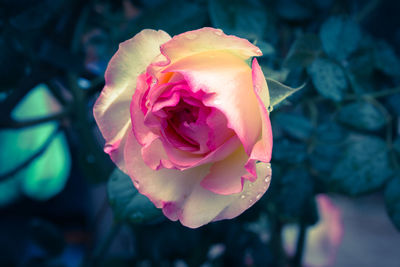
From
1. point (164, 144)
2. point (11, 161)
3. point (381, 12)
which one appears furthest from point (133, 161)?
point (11, 161)

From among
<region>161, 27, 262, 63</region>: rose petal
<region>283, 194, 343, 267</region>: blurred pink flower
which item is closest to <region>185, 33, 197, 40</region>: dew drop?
<region>161, 27, 262, 63</region>: rose petal

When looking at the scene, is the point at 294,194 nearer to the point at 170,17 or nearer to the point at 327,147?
the point at 327,147

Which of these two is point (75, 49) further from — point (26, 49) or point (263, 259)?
point (263, 259)

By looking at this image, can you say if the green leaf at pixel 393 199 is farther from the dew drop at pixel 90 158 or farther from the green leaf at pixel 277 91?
the dew drop at pixel 90 158

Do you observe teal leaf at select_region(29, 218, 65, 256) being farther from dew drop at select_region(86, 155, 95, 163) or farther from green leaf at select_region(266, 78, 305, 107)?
green leaf at select_region(266, 78, 305, 107)

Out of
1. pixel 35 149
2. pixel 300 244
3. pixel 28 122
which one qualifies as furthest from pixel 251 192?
pixel 35 149

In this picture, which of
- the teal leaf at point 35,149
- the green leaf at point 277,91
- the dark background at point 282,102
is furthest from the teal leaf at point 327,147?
the teal leaf at point 35,149

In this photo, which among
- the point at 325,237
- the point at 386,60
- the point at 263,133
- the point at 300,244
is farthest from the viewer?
the point at 325,237
